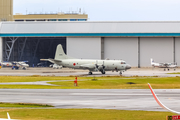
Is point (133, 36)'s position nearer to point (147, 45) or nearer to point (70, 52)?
point (147, 45)

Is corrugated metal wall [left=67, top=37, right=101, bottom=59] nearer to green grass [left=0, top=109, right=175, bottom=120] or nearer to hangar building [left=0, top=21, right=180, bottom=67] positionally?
hangar building [left=0, top=21, right=180, bottom=67]

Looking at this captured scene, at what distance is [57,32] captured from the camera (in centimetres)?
10550

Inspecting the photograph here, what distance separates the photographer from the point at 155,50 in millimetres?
103875

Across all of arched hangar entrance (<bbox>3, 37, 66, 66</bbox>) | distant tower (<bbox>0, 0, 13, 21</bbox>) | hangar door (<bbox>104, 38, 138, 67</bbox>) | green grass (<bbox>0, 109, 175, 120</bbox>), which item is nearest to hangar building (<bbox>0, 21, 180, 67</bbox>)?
hangar door (<bbox>104, 38, 138, 67</bbox>)

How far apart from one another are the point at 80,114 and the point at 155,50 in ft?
281

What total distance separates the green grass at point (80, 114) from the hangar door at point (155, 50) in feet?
270

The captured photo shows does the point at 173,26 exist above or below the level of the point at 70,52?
above

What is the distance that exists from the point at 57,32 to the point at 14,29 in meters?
15.0

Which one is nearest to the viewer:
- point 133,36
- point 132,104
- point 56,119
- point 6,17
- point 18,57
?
point 56,119

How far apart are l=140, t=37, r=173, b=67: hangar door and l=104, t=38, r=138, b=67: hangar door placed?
2.34 metres

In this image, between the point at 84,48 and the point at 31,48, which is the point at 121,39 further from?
the point at 31,48

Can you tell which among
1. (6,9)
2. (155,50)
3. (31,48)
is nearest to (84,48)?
(155,50)

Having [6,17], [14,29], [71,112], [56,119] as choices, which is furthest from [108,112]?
[6,17]

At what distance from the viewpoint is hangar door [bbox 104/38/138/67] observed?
103500 mm
